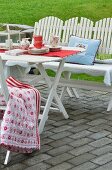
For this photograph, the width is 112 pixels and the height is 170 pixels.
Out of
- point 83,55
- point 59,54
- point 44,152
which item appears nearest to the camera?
point 44,152

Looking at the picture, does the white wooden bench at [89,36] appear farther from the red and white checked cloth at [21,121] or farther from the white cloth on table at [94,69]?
the red and white checked cloth at [21,121]

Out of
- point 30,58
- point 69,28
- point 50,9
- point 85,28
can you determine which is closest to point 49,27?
point 69,28

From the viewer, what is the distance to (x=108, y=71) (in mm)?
5977

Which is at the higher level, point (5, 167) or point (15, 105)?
point (15, 105)

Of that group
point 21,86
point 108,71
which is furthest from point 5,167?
point 108,71

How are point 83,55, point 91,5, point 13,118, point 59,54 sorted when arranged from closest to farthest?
point 13,118
point 59,54
point 83,55
point 91,5

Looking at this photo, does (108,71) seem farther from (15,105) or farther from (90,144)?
(15,105)

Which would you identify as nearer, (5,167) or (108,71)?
(5,167)

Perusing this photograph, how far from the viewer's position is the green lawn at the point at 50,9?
14328mm

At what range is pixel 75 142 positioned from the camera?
5.10 meters

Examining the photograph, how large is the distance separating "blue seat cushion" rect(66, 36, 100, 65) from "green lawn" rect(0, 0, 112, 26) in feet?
23.0

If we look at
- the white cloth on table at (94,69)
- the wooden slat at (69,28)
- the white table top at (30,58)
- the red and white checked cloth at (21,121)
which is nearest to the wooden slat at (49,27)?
the wooden slat at (69,28)

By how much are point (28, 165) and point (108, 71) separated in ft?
6.26

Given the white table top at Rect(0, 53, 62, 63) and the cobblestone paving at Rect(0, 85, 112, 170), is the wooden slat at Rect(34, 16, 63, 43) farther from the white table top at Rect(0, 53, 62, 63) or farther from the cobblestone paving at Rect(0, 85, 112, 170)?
the white table top at Rect(0, 53, 62, 63)
